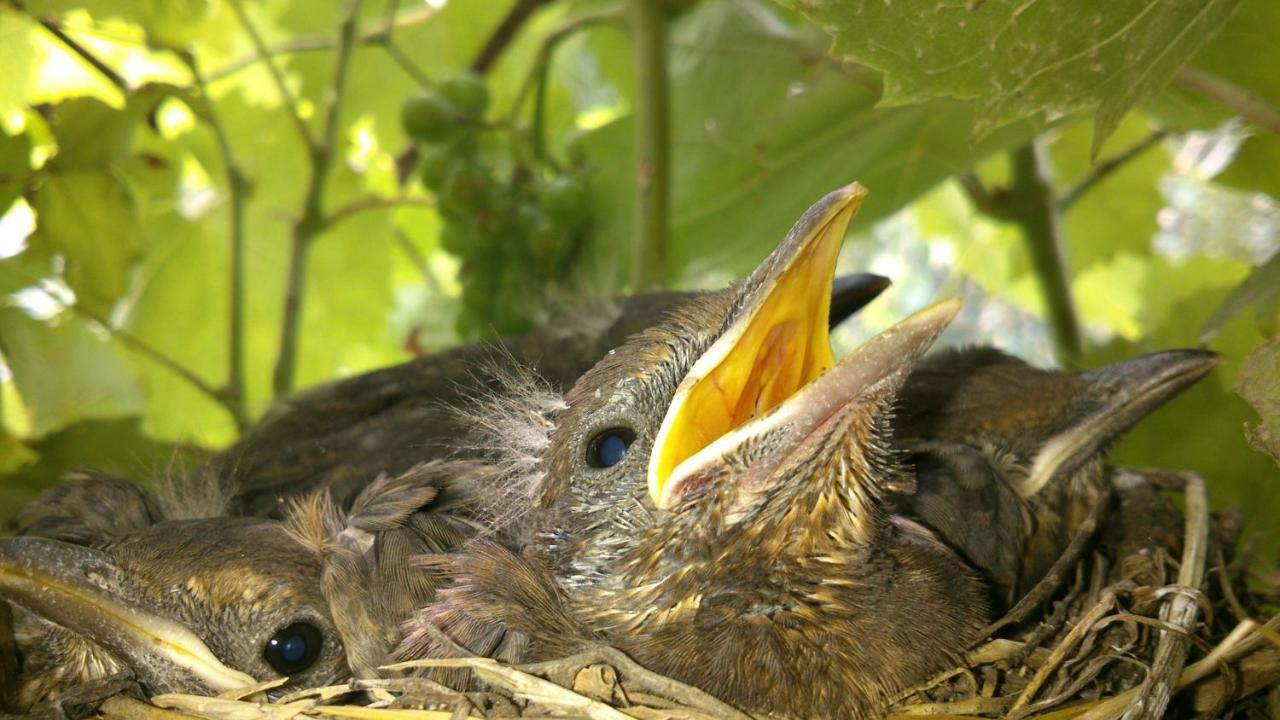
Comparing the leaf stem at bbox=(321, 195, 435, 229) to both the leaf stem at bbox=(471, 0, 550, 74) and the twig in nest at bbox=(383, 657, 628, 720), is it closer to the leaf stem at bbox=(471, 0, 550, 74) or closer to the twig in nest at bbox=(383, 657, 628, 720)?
the leaf stem at bbox=(471, 0, 550, 74)

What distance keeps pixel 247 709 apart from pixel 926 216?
1.51 metres

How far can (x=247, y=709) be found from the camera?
89 cm

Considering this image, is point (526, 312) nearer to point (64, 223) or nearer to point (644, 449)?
point (64, 223)

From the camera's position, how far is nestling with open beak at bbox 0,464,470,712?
3.08 ft

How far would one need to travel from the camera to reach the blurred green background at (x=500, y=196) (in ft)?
4.15

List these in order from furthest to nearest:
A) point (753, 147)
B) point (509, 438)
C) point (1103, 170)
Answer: point (1103, 170) → point (753, 147) → point (509, 438)

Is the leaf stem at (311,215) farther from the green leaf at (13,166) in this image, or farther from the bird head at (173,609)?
the bird head at (173,609)

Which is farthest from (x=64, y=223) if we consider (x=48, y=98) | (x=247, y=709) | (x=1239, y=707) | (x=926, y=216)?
(x=926, y=216)

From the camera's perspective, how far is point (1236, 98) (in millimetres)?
1055

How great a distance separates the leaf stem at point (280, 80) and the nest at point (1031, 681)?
908 millimetres

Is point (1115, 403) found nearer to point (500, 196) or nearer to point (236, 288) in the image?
point (500, 196)

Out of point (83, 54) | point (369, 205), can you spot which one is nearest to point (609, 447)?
point (83, 54)

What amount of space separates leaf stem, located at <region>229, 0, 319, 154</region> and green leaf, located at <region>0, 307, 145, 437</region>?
0.39 metres

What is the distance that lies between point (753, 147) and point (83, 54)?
775 millimetres
